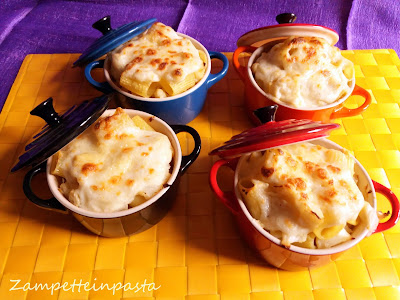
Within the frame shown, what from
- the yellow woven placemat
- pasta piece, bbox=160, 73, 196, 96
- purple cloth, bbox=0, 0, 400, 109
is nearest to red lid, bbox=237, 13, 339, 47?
pasta piece, bbox=160, 73, 196, 96

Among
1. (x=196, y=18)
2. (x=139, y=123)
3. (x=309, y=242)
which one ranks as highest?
(x=139, y=123)

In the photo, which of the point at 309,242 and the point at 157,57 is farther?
the point at 157,57

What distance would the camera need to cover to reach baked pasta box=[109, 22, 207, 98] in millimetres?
1140

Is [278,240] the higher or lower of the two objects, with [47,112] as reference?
lower

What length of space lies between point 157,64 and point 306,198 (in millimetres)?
634

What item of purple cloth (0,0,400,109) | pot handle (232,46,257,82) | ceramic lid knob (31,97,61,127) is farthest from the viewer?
purple cloth (0,0,400,109)

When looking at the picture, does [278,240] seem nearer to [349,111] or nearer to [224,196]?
[224,196]

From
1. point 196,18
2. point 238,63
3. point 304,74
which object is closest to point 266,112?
point 304,74

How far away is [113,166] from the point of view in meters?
0.93

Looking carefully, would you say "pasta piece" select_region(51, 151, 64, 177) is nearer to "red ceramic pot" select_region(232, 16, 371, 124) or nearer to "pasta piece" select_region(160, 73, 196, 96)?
"pasta piece" select_region(160, 73, 196, 96)

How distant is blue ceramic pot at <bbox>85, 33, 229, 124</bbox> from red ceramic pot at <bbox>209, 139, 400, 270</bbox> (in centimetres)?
30

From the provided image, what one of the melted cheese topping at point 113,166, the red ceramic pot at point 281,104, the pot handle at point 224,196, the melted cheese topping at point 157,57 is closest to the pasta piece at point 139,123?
the melted cheese topping at point 113,166

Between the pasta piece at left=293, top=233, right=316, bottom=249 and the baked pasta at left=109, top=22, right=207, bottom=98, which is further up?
the baked pasta at left=109, top=22, right=207, bottom=98

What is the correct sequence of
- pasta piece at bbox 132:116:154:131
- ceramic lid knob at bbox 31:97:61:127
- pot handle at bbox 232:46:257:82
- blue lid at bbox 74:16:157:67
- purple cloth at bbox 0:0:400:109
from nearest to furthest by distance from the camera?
ceramic lid knob at bbox 31:97:61:127, pasta piece at bbox 132:116:154:131, blue lid at bbox 74:16:157:67, pot handle at bbox 232:46:257:82, purple cloth at bbox 0:0:400:109
